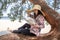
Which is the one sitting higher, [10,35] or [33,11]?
[33,11]

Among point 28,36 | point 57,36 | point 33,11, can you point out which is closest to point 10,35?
point 28,36

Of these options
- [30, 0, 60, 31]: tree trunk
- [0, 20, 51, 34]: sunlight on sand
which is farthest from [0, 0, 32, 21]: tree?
[30, 0, 60, 31]: tree trunk

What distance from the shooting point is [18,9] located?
2.16m

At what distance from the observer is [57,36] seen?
2.17 meters

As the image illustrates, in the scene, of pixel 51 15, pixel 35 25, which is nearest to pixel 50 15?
pixel 51 15

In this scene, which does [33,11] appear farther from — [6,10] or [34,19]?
[6,10]

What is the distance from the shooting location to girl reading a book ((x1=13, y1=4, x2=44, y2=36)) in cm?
216

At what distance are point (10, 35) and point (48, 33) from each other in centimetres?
42

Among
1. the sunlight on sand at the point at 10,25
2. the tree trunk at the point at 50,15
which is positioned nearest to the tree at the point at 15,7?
the sunlight on sand at the point at 10,25

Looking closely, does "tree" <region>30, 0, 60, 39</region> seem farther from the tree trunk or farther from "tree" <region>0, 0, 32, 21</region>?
"tree" <region>0, 0, 32, 21</region>

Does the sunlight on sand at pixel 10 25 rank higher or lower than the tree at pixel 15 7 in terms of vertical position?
lower

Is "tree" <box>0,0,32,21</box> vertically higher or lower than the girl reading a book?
higher

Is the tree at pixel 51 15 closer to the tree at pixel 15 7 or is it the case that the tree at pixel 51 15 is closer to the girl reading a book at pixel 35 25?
the girl reading a book at pixel 35 25

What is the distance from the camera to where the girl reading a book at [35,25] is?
2.16 meters
